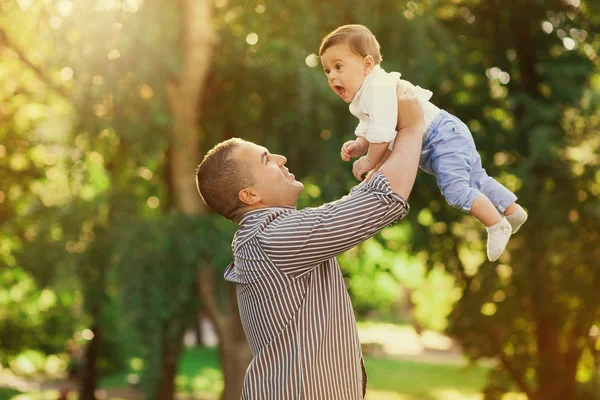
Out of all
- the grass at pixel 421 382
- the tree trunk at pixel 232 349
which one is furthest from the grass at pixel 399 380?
the tree trunk at pixel 232 349

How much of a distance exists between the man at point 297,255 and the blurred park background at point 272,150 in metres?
5.32

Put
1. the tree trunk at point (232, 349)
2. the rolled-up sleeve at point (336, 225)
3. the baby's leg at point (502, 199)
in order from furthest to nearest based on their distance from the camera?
the tree trunk at point (232, 349) < the baby's leg at point (502, 199) < the rolled-up sleeve at point (336, 225)

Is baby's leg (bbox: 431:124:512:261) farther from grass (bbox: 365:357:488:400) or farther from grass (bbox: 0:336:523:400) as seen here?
grass (bbox: 365:357:488:400)

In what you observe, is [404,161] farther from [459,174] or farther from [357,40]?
[357,40]

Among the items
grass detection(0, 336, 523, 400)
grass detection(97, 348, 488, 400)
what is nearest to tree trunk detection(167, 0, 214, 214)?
grass detection(0, 336, 523, 400)

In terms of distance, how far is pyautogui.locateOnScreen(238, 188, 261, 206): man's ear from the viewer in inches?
90.7

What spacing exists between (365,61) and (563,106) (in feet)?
24.4

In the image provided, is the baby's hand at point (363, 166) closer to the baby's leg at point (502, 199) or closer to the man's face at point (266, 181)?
the man's face at point (266, 181)

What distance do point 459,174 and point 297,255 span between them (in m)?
0.60

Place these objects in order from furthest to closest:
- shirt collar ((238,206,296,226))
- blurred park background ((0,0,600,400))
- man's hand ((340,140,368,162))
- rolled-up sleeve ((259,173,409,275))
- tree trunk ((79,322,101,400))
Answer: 1. tree trunk ((79,322,101,400))
2. blurred park background ((0,0,600,400))
3. man's hand ((340,140,368,162))
4. shirt collar ((238,206,296,226))
5. rolled-up sleeve ((259,173,409,275))

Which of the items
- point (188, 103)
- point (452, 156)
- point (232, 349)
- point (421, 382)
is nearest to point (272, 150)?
point (188, 103)

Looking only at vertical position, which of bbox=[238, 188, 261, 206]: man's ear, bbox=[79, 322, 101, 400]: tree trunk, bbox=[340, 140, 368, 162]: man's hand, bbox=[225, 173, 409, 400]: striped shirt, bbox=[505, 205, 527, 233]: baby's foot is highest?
bbox=[79, 322, 101, 400]: tree trunk

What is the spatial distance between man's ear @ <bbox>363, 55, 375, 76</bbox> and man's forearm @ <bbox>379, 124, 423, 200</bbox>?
263 millimetres

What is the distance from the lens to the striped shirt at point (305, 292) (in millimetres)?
2129
